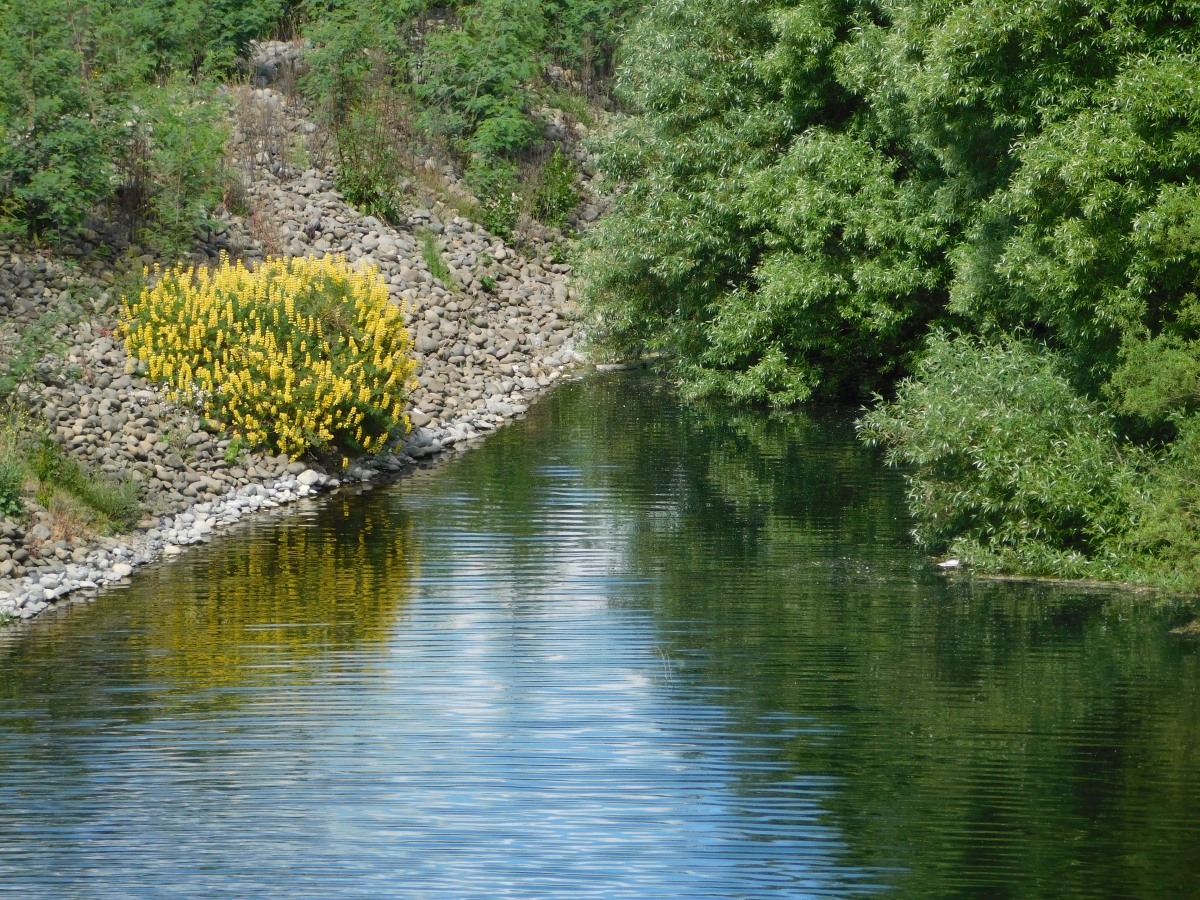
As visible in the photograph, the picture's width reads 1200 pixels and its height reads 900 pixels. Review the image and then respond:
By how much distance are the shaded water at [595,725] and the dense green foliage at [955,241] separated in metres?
1.21

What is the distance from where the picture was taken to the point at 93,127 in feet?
81.6

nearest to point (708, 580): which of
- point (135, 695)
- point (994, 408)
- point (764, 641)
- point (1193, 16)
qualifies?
point (764, 641)

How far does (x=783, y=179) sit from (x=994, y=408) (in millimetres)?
10461

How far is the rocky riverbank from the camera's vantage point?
16.5m

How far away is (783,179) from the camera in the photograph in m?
24.9

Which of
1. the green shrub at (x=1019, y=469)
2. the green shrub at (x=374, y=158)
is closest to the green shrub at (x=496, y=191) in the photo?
the green shrub at (x=374, y=158)

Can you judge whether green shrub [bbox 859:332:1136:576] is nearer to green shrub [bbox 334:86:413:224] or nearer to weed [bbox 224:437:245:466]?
weed [bbox 224:437:245:466]

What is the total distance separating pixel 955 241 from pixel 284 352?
10.1m

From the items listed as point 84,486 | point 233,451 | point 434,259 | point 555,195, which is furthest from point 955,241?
point 555,195

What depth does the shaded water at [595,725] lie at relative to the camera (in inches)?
348

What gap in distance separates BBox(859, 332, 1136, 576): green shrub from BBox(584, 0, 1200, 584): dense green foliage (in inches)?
1.2

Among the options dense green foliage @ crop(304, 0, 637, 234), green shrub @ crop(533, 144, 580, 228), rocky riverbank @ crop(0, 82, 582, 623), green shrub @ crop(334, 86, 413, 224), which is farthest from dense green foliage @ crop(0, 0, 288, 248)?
green shrub @ crop(533, 144, 580, 228)

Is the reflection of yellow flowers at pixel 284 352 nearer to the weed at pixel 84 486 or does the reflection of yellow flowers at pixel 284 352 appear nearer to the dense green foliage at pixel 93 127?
the weed at pixel 84 486

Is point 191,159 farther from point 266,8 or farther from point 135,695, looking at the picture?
point 135,695
